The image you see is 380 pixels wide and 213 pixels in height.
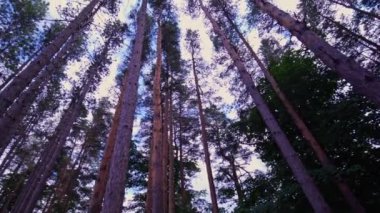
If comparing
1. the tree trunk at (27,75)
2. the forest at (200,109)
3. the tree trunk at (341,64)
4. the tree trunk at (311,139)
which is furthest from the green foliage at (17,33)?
the tree trunk at (341,64)

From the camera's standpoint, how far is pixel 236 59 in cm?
962

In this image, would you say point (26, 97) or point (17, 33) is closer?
point (26, 97)

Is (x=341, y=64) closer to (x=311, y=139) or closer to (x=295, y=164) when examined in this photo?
(x=295, y=164)

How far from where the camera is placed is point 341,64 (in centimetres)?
479

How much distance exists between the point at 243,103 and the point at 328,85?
4.25m

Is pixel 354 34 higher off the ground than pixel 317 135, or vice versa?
pixel 354 34

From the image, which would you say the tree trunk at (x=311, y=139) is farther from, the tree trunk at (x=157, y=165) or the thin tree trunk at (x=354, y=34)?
the tree trunk at (x=157, y=165)

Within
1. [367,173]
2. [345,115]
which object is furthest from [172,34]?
[367,173]

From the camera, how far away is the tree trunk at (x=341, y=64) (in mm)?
4117

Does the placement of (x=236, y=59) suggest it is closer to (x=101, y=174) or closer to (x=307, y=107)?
(x=307, y=107)

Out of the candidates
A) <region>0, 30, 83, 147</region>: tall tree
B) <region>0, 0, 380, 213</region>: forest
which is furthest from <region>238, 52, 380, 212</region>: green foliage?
<region>0, 30, 83, 147</region>: tall tree

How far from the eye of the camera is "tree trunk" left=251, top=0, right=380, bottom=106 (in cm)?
412

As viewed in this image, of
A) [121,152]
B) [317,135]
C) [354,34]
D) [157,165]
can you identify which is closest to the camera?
[121,152]

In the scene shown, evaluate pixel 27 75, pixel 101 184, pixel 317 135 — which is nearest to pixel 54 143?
pixel 101 184
